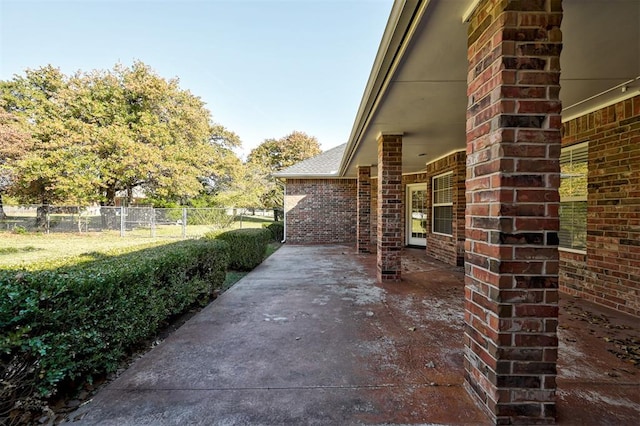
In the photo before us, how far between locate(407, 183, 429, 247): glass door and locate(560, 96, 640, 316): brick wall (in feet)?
18.2

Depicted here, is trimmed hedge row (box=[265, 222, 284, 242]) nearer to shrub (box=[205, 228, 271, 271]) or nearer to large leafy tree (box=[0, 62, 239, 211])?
shrub (box=[205, 228, 271, 271])

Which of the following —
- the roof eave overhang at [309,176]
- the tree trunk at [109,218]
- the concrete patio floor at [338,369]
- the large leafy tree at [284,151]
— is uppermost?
the large leafy tree at [284,151]

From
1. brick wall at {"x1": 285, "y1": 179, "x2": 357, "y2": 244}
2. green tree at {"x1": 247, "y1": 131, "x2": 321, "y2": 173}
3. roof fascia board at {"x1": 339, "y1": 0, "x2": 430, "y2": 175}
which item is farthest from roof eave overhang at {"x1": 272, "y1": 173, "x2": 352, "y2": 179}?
green tree at {"x1": 247, "y1": 131, "x2": 321, "y2": 173}

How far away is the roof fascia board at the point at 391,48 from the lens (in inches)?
78.2

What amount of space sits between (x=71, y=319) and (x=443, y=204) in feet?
25.7

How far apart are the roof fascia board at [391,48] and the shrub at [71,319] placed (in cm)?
304

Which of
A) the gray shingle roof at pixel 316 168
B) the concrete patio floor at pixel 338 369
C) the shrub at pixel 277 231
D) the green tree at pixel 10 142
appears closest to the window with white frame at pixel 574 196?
the concrete patio floor at pixel 338 369

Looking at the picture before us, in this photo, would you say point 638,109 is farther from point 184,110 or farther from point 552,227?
point 184,110

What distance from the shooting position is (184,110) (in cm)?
1744

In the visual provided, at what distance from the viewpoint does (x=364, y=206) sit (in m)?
8.47

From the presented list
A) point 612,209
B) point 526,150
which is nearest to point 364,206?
point 612,209

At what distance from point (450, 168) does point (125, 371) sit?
7.22m

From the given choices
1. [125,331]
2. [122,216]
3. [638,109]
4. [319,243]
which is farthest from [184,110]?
[638,109]

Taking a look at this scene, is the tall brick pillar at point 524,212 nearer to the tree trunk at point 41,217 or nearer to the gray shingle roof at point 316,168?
the gray shingle roof at point 316,168
